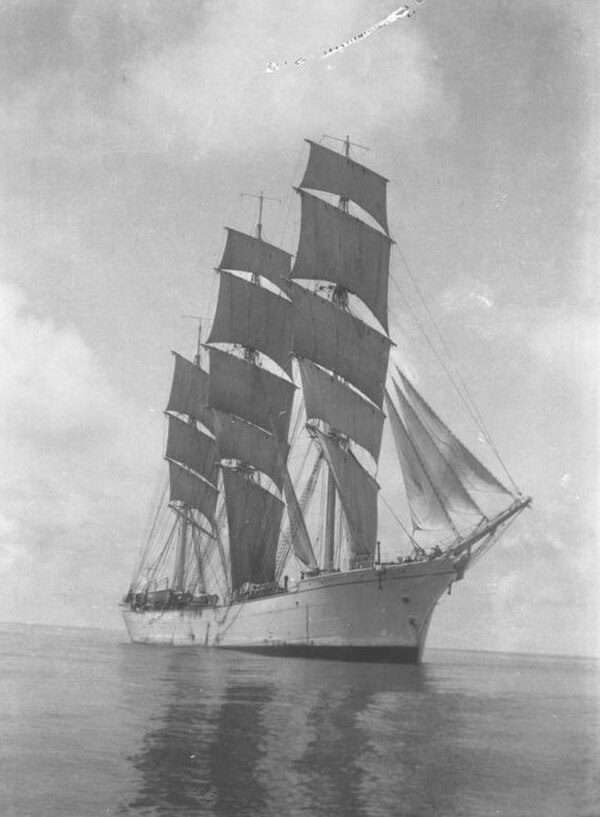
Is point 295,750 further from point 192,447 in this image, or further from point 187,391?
point 187,391

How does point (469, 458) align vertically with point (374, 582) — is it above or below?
above

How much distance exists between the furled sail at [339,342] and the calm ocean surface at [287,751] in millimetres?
25792

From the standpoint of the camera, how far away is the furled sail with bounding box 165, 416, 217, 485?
7331 cm

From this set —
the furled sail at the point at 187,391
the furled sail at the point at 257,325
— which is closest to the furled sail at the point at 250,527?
the furled sail at the point at 257,325

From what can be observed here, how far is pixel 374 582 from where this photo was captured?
4169cm

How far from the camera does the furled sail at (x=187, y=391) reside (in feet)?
241

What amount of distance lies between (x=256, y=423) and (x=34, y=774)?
48188mm

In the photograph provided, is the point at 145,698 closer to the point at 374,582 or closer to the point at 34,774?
the point at 34,774

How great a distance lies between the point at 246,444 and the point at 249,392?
12.6 feet

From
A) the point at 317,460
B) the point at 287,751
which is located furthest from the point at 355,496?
the point at 287,751

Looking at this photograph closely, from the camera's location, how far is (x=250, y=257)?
62.2 m

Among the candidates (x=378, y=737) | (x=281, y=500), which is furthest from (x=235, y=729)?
(x=281, y=500)

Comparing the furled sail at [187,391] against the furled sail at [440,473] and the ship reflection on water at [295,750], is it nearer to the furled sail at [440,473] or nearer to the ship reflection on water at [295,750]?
the furled sail at [440,473]

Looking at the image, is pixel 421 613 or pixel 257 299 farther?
pixel 257 299
